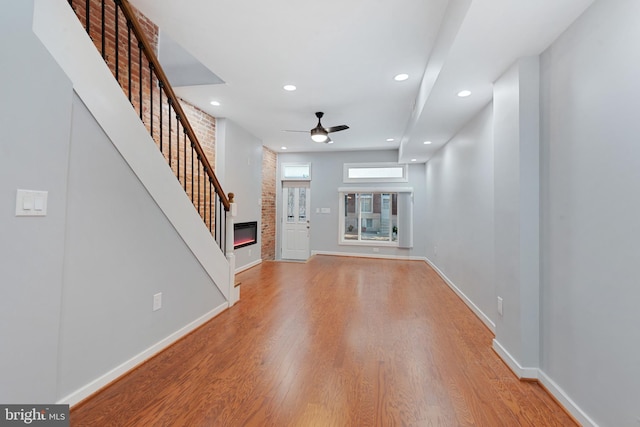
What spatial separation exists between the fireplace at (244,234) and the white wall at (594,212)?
15.1ft

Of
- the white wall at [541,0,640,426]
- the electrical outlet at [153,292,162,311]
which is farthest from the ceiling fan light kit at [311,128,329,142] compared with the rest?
the electrical outlet at [153,292,162,311]

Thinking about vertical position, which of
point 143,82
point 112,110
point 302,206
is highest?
point 143,82

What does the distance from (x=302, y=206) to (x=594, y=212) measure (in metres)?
6.38

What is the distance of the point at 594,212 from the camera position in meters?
1.51

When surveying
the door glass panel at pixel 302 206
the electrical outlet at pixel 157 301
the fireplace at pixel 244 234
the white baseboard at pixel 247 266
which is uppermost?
the door glass panel at pixel 302 206

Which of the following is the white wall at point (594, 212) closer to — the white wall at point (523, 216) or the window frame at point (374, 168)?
the white wall at point (523, 216)

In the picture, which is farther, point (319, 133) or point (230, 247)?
point (319, 133)

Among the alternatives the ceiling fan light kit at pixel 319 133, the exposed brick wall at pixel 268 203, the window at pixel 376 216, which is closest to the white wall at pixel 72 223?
the ceiling fan light kit at pixel 319 133

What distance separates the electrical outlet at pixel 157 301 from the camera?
224 cm

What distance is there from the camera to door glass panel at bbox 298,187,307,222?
7.55 meters

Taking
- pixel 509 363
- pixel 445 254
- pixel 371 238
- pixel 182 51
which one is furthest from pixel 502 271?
pixel 371 238

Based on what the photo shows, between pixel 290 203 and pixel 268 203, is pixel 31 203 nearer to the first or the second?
pixel 268 203

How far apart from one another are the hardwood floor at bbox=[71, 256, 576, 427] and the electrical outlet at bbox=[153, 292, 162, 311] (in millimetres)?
381

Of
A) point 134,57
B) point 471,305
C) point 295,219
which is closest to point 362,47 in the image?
point 134,57
